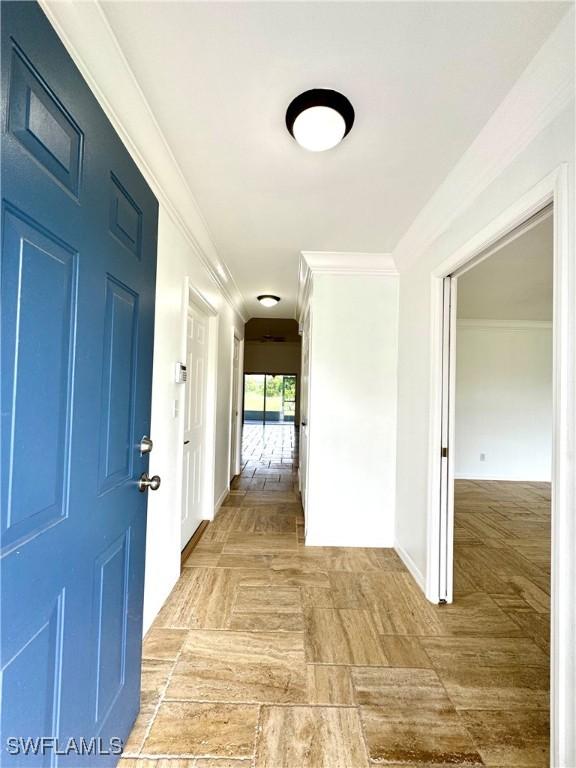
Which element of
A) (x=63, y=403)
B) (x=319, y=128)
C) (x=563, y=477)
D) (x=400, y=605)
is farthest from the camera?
(x=400, y=605)

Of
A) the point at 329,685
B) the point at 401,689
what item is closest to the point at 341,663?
the point at 329,685

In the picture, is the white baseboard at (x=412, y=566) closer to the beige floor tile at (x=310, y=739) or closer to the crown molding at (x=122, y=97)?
the beige floor tile at (x=310, y=739)

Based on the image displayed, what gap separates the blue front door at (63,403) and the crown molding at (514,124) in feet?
4.68

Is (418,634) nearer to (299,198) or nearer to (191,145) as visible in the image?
(299,198)

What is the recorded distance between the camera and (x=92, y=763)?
99 cm

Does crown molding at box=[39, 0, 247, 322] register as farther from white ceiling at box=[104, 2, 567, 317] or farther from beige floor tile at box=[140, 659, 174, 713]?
beige floor tile at box=[140, 659, 174, 713]

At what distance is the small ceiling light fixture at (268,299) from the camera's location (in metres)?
4.43

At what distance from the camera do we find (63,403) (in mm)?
833

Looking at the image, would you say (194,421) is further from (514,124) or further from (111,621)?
(514,124)

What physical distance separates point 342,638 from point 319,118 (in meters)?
2.50

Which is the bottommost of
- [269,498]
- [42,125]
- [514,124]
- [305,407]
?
[269,498]

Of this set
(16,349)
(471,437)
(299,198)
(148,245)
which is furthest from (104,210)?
(471,437)

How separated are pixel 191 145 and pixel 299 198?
0.70 m

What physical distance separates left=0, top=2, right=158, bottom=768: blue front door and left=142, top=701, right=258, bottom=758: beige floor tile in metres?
0.16
